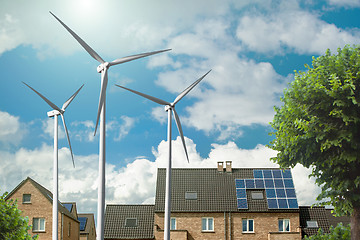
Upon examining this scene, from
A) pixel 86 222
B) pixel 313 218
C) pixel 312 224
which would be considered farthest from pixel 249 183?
pixel 86 222

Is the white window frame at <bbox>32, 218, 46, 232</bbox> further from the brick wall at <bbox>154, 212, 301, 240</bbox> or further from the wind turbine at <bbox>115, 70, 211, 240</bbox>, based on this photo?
the wind turbine at <bbox>115, 70, 211, 240</bbox>

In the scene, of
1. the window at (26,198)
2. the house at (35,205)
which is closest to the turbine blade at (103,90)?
the house at (35,205)

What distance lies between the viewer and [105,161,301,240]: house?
46344 mm

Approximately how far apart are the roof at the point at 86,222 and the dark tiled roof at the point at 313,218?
31633 mm

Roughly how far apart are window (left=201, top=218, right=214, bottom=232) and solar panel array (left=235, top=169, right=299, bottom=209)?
3326mm

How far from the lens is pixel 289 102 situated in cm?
2562

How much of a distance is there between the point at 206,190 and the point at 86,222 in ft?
82.2

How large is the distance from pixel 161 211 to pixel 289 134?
2480 centimetres

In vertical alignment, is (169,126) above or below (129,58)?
below

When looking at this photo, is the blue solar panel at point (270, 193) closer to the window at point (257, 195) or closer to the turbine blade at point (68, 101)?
the window at point (257, 195)

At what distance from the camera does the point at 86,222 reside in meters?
66.8

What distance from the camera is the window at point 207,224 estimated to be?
4666 cm

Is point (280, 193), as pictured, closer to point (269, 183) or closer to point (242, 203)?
point (269, 183)

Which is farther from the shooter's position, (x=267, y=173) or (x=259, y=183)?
(x=267, y=173)
